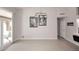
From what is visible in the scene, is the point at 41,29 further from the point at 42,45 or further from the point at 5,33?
the point at 5,33

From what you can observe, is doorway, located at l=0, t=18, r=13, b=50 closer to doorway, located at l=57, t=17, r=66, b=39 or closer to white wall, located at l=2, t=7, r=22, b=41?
white wall, located at l=2, t=7, r=22, b=41

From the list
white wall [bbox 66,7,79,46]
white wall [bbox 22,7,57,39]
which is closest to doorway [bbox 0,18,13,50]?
white wall [bbox 22,7,57,39]

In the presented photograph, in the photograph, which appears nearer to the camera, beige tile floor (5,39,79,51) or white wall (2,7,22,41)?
beige tile floor (5,39,79,51)

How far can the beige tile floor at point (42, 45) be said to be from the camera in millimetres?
1263

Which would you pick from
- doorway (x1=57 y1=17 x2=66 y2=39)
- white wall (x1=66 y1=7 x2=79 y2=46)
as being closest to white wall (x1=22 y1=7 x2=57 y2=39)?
doorway (x1=57 y1=17 x2=66 y2=39)

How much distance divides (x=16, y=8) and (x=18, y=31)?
329 millimetres

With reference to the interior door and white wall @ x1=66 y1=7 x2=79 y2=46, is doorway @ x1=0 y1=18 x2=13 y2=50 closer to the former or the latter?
the interior door

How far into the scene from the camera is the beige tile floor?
1.26m

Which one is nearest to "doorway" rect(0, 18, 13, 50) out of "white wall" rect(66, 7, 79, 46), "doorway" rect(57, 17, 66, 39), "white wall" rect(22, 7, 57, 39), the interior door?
the interior door

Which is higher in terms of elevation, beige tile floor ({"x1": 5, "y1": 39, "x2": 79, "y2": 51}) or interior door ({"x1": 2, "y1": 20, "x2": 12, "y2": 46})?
interior door ({"x1": 2, "y1": 20, "x2": 12, "y2": 46})

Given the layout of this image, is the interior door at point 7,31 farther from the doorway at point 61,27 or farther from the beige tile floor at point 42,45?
the doorway at point 61,27

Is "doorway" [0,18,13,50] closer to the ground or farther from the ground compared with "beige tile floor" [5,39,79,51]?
farther from the ground
